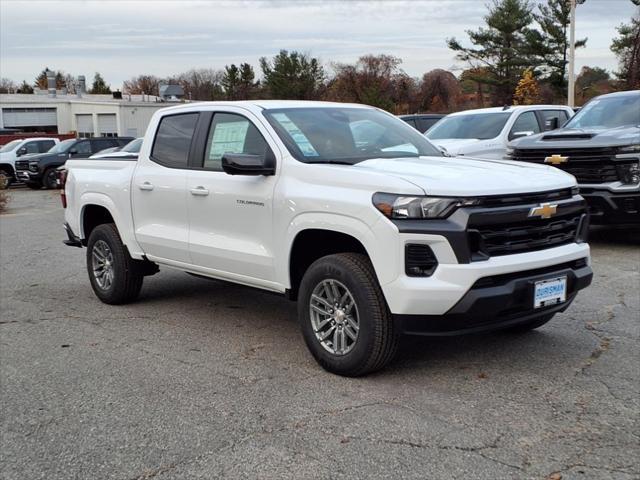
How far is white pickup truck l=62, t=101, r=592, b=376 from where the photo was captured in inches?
170

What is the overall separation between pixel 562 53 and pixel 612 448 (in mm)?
50551

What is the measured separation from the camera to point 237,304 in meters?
7.12

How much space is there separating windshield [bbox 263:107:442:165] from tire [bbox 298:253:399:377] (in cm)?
84

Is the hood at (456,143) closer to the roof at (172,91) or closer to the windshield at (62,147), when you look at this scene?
the windshield at (62,147)

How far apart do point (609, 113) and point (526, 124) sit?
2688 millimetres

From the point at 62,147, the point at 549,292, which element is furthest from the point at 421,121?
the point at 62,147

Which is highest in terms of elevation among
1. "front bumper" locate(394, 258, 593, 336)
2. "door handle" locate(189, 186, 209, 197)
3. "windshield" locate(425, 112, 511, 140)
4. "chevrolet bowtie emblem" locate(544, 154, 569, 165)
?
"windshield" locate(425, 112, 511, 140)

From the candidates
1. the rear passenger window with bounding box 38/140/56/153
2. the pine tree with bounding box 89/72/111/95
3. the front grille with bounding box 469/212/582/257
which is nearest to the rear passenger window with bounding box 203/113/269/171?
the front grille with bounding box 469/212/582/257

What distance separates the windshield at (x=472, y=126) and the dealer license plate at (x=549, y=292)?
8.25 m

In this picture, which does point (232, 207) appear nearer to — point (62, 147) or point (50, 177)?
point (50, 177)

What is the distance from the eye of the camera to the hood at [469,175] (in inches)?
172

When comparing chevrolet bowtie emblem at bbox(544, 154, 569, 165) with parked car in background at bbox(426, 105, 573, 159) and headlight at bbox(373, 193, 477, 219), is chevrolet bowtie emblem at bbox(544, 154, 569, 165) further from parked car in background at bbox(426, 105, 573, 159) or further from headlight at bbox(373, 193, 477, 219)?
headlight at bbox(373, 193, 477, 219)

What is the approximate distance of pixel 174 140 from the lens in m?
6.34

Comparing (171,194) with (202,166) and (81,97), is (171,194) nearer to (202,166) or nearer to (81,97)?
(202,166)
